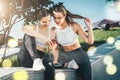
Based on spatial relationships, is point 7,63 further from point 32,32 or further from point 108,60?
point 32,32

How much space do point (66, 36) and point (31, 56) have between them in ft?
2.82

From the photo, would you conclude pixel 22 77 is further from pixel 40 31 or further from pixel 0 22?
pixel 0 22

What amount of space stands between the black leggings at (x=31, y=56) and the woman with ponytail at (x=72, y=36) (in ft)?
1.95

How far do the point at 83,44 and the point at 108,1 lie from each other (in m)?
4.65

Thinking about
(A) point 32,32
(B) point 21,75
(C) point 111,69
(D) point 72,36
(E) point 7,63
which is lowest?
(E) point 7,63

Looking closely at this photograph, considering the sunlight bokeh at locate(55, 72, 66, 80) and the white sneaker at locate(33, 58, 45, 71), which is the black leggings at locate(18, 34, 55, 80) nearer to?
the white sneaker at locate(33, 58, 45, 71)

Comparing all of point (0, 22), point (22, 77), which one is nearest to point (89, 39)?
point (22, 77)

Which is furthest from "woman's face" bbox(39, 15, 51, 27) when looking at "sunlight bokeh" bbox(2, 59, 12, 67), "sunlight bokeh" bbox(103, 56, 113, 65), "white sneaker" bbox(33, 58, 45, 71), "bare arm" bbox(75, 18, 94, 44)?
"sunlight bokeh" bbox(2, 59, 12, 67)

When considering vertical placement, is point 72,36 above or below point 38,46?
above

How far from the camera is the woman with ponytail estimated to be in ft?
18.4

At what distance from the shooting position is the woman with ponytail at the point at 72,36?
561cm

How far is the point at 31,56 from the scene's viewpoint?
5.16m

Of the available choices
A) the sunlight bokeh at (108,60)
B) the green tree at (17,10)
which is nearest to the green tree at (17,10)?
the green tree at (17,10)

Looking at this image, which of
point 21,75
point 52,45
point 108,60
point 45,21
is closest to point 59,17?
point 45,21
